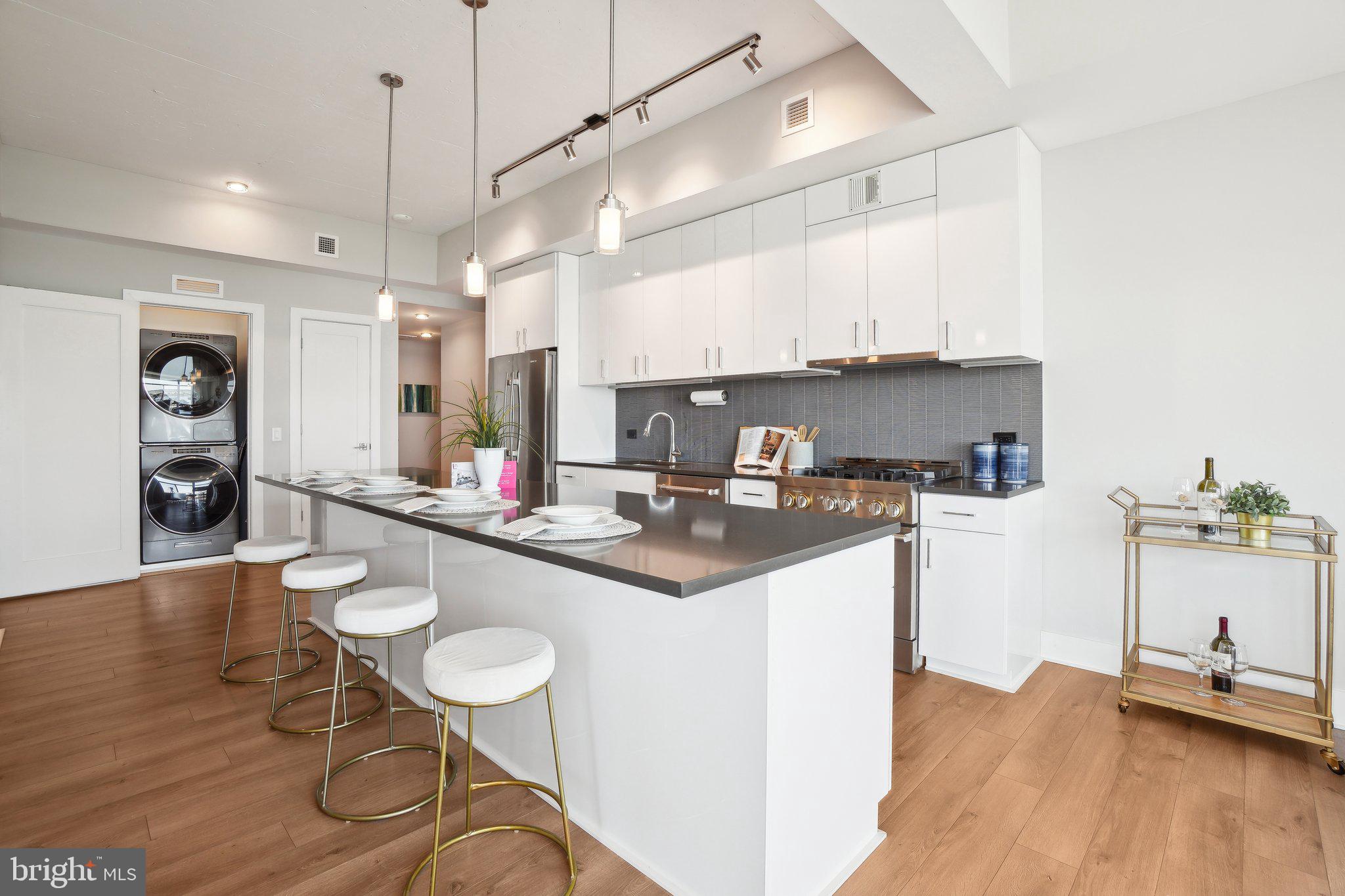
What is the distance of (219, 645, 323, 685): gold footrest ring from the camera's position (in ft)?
9.23

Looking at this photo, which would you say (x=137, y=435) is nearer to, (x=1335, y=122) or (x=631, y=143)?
(x=631, y=143)

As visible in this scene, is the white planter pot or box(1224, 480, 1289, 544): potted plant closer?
box(1224, 480, 1289, 544): potted plant

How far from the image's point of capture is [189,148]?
4051mm

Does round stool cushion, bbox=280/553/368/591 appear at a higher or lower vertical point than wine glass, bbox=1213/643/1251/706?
higher

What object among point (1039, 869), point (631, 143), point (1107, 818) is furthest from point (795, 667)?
point (631, 143)

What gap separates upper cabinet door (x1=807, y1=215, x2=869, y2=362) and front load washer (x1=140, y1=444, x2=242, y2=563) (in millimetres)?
4828

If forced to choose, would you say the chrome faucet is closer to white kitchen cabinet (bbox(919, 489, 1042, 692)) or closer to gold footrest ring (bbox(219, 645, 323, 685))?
white kitchen cabinet (bbox(919, 489, 1042, 692))

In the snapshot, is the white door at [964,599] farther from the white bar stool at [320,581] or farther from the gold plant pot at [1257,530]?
the white bar stool at [320,581]

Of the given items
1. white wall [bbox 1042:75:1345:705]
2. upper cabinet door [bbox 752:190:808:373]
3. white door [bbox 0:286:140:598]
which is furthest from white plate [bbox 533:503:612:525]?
white door [bbox 0:286:140:598]

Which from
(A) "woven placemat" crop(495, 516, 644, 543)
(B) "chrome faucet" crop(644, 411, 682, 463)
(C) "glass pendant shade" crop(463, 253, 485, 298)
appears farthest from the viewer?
(B) "chrome faucet" crop(644, 411, 682, 463)

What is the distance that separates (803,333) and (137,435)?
486cm

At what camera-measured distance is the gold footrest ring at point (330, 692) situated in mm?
2359

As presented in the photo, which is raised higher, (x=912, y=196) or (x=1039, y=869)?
(x=912, y=196)

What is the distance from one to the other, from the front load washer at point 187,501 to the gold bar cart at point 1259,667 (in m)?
6.14
